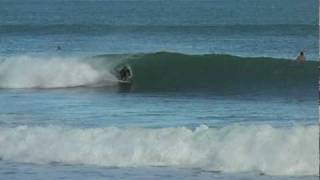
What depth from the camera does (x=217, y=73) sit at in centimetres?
3077

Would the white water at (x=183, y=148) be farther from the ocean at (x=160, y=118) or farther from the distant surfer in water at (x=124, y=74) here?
the distant surfer in water at (x=124, y=74)

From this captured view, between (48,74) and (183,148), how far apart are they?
17357mm

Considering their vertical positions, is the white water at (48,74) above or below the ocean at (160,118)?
above

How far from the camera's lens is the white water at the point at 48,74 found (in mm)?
30406

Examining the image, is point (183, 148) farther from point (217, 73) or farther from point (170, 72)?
point (170, 72)

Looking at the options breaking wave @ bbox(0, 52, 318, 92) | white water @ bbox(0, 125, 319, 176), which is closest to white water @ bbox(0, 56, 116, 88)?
breaking wave @ bbox(0, 52, 318, 92)

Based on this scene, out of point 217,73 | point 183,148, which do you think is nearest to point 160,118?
point 183,148

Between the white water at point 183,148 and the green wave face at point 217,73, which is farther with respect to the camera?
the green wave face at point 217,73

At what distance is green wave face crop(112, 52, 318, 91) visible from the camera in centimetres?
2836

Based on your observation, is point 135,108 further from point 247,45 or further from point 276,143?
point 247,45

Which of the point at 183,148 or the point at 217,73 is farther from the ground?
the point at 217,73

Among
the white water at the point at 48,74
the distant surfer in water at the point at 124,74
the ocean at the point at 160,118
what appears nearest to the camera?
the ocean at the point at 160,118

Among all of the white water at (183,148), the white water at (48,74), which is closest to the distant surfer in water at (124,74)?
the white water at (48,74)

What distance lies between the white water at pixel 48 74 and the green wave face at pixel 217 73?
137 centimetres
